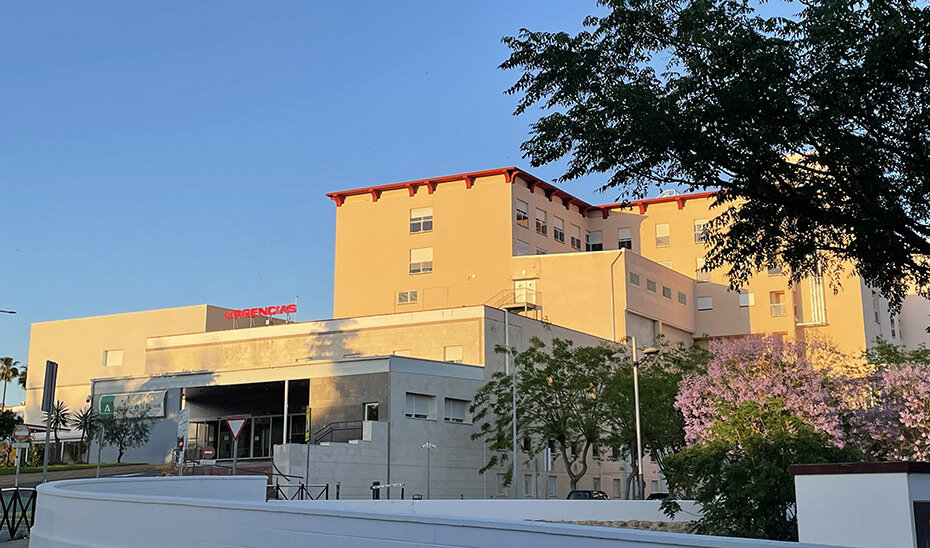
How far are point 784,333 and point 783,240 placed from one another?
56.1 m

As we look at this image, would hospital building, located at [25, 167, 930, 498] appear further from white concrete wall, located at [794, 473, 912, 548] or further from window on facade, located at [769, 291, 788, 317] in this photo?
white concrete wall, located at [794, 473, 912, 548]

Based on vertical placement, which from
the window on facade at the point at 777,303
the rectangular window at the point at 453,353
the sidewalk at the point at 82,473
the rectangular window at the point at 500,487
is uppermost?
the window on facade at the point at 777,303

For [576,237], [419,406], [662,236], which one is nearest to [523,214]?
[576,237]

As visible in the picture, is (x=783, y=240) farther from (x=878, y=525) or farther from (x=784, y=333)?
(x=784, y=333)

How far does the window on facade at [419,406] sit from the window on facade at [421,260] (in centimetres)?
2096

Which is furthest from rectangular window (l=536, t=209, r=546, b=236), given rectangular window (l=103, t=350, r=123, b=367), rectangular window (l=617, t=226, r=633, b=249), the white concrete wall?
the white concrete wall

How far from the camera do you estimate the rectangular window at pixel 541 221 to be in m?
71.5

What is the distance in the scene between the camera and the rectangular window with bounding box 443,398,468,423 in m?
50.3

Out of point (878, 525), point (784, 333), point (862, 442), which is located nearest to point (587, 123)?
point (878, 525)

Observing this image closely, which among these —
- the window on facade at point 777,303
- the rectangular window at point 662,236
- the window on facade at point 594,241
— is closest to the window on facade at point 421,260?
the window on facade at point 594,241

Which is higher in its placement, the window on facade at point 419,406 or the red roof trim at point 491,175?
the red roof trim at point 491,175

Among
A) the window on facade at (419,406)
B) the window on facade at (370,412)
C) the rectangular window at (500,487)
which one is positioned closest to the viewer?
the window on facade at (370,412)

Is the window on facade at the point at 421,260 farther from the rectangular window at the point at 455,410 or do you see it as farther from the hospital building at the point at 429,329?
the rectangular window at the point at 455,410

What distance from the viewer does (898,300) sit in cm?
2002
